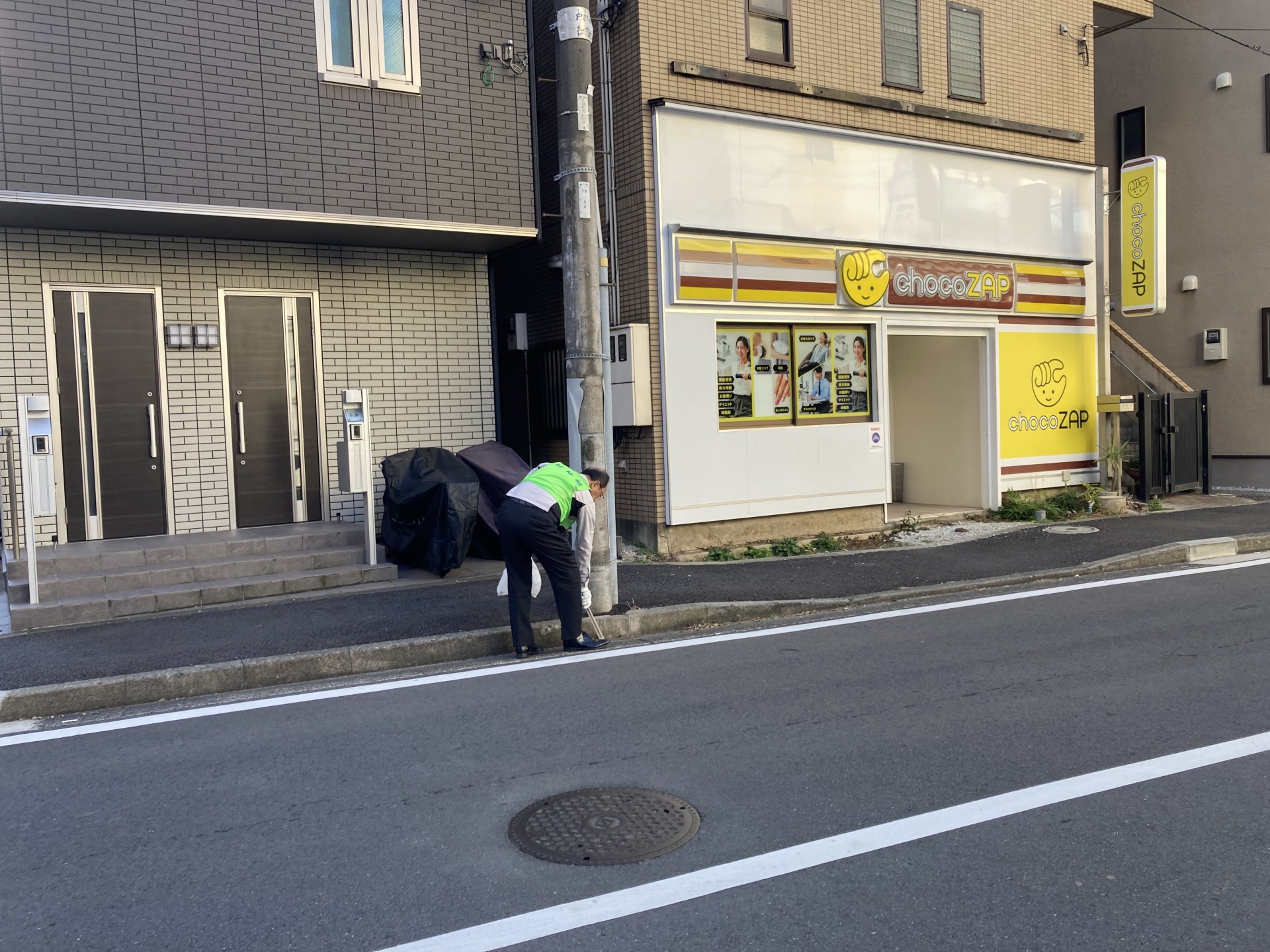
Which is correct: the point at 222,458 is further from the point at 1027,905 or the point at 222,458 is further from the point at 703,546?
the point at 1027,905

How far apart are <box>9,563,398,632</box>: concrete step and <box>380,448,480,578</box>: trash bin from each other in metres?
0.49

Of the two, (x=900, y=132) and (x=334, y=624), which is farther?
(x=900, y=132)

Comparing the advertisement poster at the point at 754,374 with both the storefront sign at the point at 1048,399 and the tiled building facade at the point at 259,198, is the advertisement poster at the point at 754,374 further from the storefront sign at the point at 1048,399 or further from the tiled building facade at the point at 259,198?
the storefront sign at the point at 1048,399

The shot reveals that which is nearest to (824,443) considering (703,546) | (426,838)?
(703,546)

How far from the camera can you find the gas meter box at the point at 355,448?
991cm

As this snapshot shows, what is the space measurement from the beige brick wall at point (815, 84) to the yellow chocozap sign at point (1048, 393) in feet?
8.74

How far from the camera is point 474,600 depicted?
29.9ft

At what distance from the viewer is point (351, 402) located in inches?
396

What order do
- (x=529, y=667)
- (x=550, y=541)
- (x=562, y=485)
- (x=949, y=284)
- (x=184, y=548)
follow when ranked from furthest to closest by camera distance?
1. (x=949, y=284)
2. (x=184, y=548)
3. (x=562, y=485)
4. (x=550, y=541)
5. (x=529, y=667)

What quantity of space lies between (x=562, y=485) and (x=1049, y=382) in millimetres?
10148

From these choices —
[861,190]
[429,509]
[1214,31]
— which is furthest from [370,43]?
[1214,31]

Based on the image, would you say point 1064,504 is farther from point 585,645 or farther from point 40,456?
point 40,456

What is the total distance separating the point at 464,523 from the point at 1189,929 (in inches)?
301

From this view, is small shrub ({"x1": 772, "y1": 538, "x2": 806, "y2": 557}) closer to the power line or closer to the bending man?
the bending man
